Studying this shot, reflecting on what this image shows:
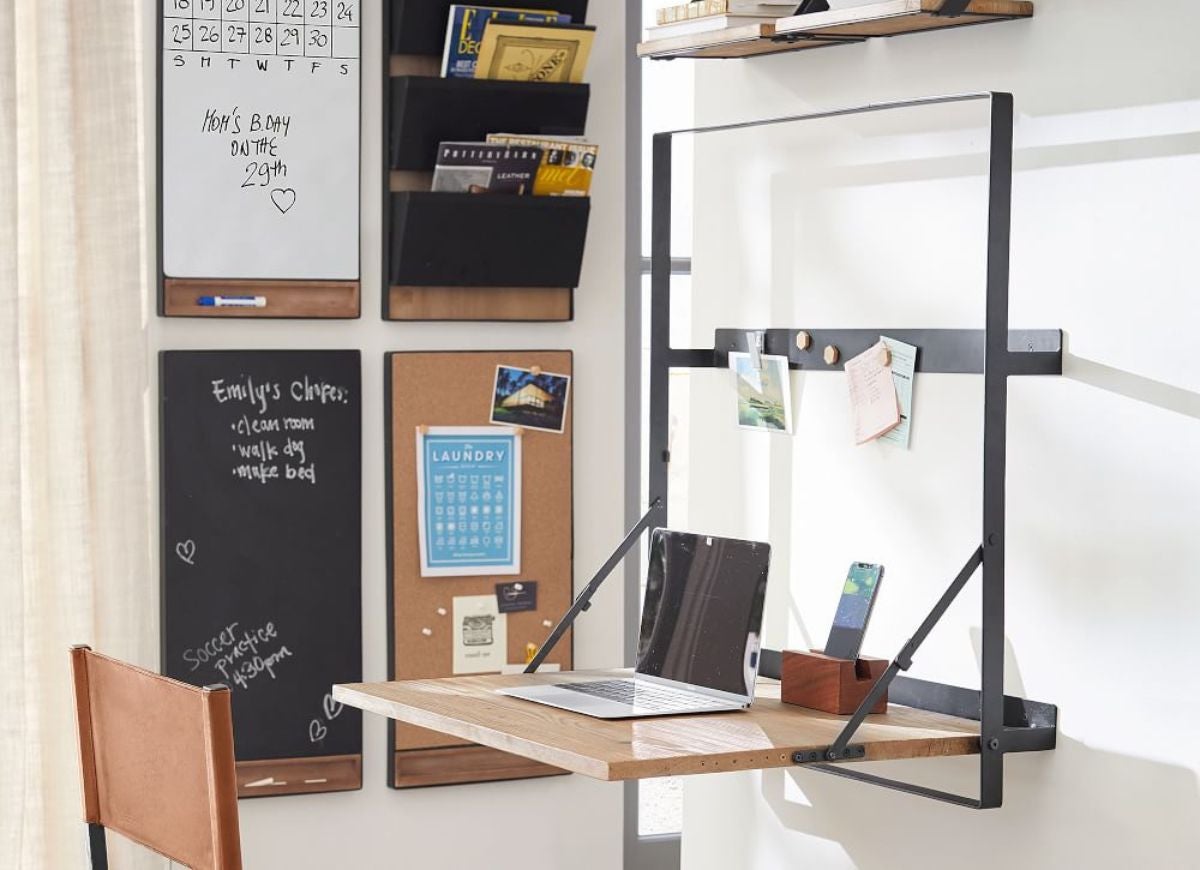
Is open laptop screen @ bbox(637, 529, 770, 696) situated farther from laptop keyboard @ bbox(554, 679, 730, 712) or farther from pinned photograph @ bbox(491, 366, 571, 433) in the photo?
pinned photograph @ bbox(491, 366, 571, 433)

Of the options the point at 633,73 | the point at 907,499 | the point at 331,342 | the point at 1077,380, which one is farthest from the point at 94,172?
the point at 1077,380

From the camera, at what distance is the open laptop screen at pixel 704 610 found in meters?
2.27

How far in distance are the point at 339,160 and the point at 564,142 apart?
1.41 feet

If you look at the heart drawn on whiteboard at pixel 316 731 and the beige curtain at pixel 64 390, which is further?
the heart drawn on whiteboard at pixel 316 731

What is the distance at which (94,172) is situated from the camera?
292cm

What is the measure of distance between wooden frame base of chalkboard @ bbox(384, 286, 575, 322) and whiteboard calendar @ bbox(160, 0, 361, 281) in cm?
12

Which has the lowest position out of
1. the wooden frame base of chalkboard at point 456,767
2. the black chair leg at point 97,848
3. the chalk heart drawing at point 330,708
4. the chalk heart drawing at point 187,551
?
the wooden frame base of chalkboard at point 456,767

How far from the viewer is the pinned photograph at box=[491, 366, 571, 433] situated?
3293 mm

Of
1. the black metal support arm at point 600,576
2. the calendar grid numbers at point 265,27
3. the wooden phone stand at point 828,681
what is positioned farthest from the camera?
the calendar grid numbers at point 265,27

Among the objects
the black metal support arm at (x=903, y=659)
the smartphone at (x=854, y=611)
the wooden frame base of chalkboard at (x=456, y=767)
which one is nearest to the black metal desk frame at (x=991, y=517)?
the black metal support arm at (x=903, y=659)

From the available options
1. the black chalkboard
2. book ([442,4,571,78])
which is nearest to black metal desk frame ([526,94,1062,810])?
book ([442,4,571,78])

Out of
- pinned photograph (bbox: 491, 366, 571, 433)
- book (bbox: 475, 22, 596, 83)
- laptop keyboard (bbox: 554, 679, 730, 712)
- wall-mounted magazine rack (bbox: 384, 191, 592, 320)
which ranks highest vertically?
book (bbox: 475, 22, 596, 83)

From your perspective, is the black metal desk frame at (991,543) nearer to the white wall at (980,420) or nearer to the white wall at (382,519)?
the white wall at (980,420)

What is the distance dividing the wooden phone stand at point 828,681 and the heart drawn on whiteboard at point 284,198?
1.36 m
